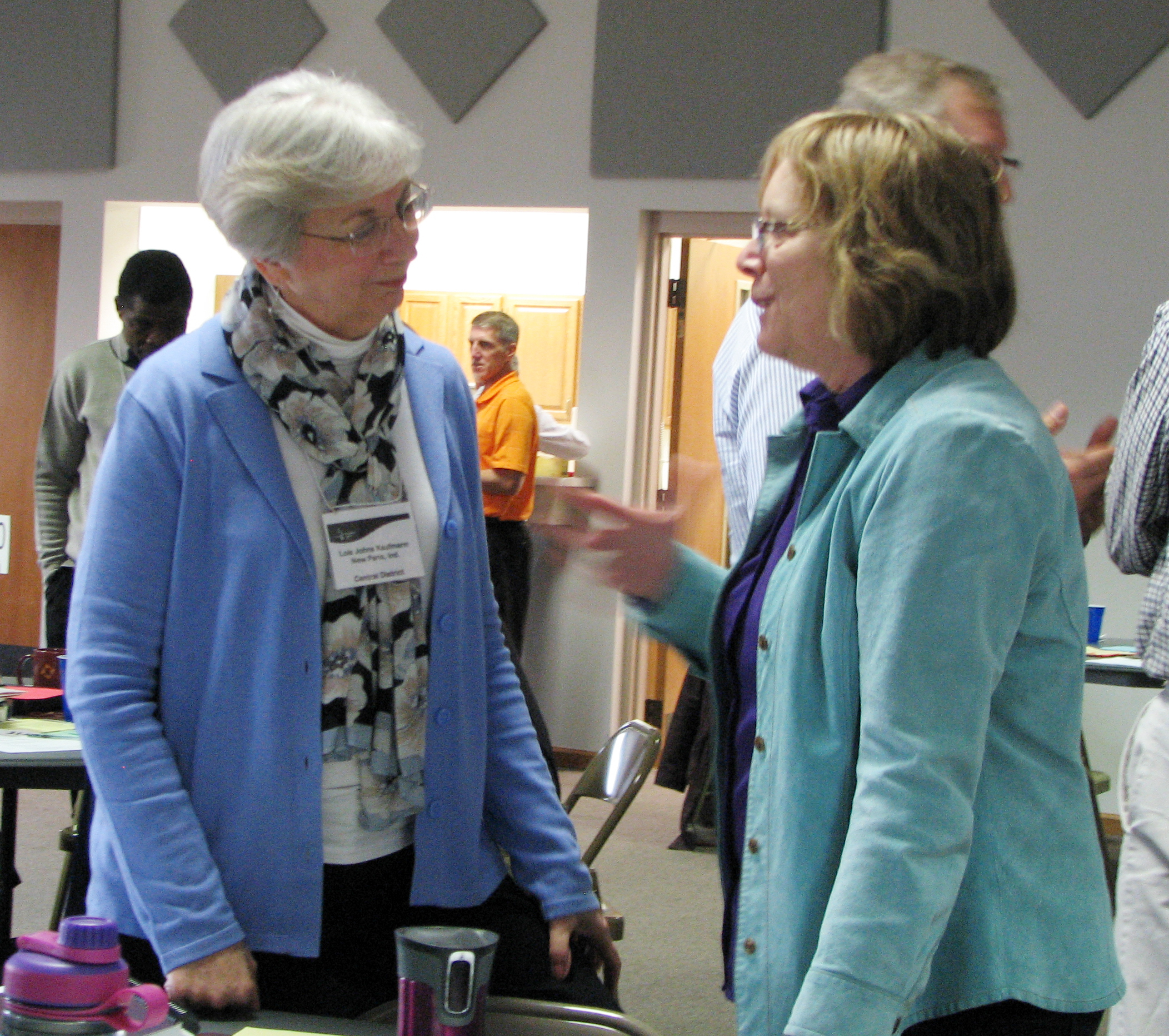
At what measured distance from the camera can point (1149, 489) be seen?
230cm

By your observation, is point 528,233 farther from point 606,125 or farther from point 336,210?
point 336,210

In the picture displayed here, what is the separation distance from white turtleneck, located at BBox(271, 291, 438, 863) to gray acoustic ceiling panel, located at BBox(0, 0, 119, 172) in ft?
18.0

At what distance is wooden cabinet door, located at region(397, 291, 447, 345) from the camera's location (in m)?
7.49

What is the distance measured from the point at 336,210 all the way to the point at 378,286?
100 millimetres

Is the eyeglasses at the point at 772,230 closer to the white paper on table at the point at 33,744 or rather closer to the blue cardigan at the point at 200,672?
the blue cardigan at the point at 200,672

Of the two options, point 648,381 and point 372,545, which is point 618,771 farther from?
point 648,381

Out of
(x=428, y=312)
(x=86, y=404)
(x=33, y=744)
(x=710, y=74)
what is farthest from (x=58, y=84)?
(x=33, y=744)

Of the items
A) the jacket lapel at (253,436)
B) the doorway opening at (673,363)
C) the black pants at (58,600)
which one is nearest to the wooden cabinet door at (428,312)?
the doorway opening at (673,363)

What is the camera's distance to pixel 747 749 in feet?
4.33

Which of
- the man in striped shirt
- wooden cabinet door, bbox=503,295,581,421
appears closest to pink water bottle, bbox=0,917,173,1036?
the man in striped shirt

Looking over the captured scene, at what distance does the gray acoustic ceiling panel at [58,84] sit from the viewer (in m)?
6.53

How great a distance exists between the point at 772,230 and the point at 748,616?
37 cm

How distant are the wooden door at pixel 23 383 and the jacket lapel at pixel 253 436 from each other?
6.02 meters

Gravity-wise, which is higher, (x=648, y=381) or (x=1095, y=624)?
(x=648, y=381)
